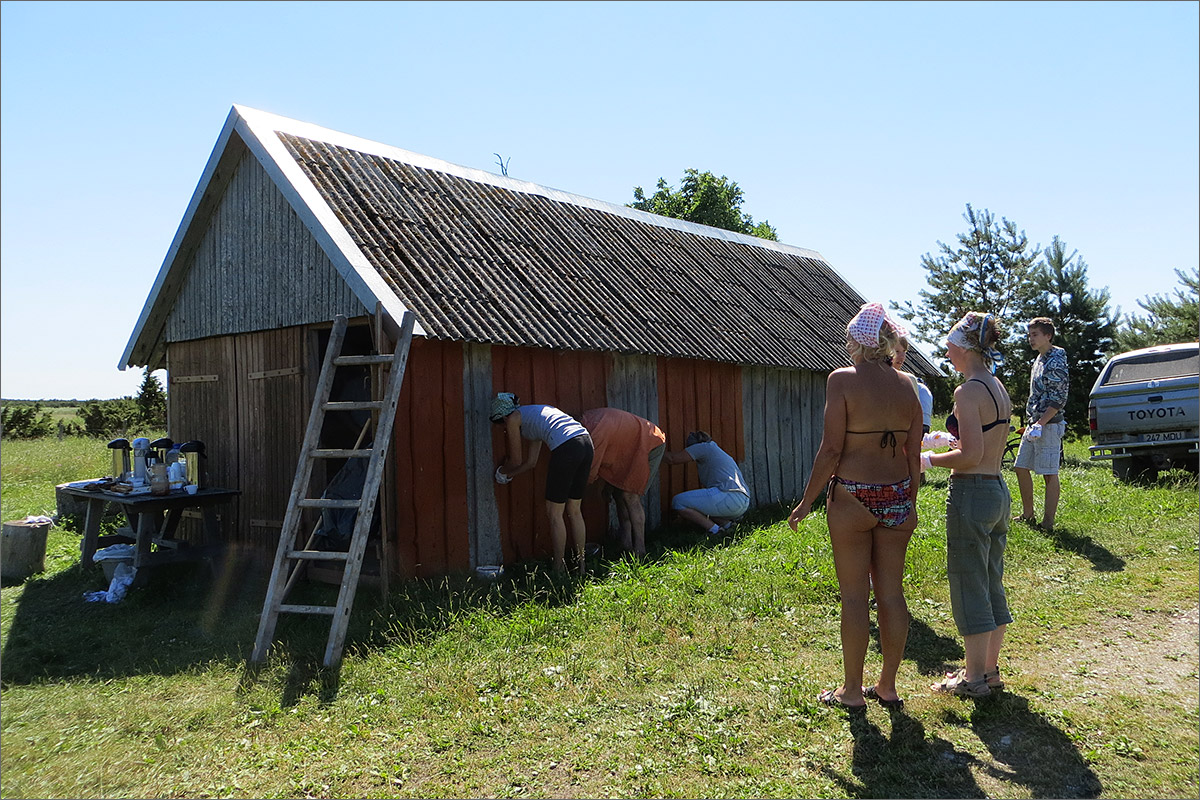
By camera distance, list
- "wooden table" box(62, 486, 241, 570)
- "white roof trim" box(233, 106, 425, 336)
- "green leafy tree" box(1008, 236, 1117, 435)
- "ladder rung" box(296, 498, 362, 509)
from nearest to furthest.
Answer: "ladder rung" box(296, 498, 362, 509)
"white roof trim" box(233, 106, 425, 336)
"wooden table" box(62, 486, 241, 570)
"green leafy tree" box(1008, 236, 1117, 435)

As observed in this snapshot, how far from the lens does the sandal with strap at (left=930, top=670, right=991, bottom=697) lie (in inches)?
190

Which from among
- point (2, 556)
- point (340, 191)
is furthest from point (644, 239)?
point (2, 556)

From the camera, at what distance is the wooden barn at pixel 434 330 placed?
26.5 feet

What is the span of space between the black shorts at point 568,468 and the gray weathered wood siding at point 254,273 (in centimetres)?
226

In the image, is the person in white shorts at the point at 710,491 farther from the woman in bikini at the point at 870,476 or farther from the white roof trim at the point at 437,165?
the woman in bikini at the point at 870,476

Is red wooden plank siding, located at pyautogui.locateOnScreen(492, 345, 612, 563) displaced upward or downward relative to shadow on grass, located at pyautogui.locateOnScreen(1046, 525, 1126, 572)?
upward

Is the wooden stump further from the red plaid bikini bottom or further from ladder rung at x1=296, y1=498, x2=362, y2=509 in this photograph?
the red plaid bikini bottom

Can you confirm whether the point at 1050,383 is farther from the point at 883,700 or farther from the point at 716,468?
the point at 883,700

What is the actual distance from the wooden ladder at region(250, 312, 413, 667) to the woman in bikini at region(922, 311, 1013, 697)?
3.97 meters

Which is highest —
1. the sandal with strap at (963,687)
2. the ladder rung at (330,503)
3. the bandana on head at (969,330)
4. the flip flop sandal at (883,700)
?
the bandana on head at (969,330)

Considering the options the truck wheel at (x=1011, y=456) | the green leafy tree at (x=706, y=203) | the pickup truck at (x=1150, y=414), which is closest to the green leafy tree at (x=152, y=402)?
the green leafy tree at (x=706, y=203)

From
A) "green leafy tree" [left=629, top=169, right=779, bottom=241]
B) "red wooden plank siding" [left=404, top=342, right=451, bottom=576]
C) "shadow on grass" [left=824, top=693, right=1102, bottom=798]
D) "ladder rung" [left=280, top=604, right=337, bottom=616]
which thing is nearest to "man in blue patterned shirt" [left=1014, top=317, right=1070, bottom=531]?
"shadow on grass" [left=824, top=693, right=1102, bottom=798]

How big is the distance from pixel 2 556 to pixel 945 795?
9518mm

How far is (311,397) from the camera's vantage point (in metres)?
8.59
